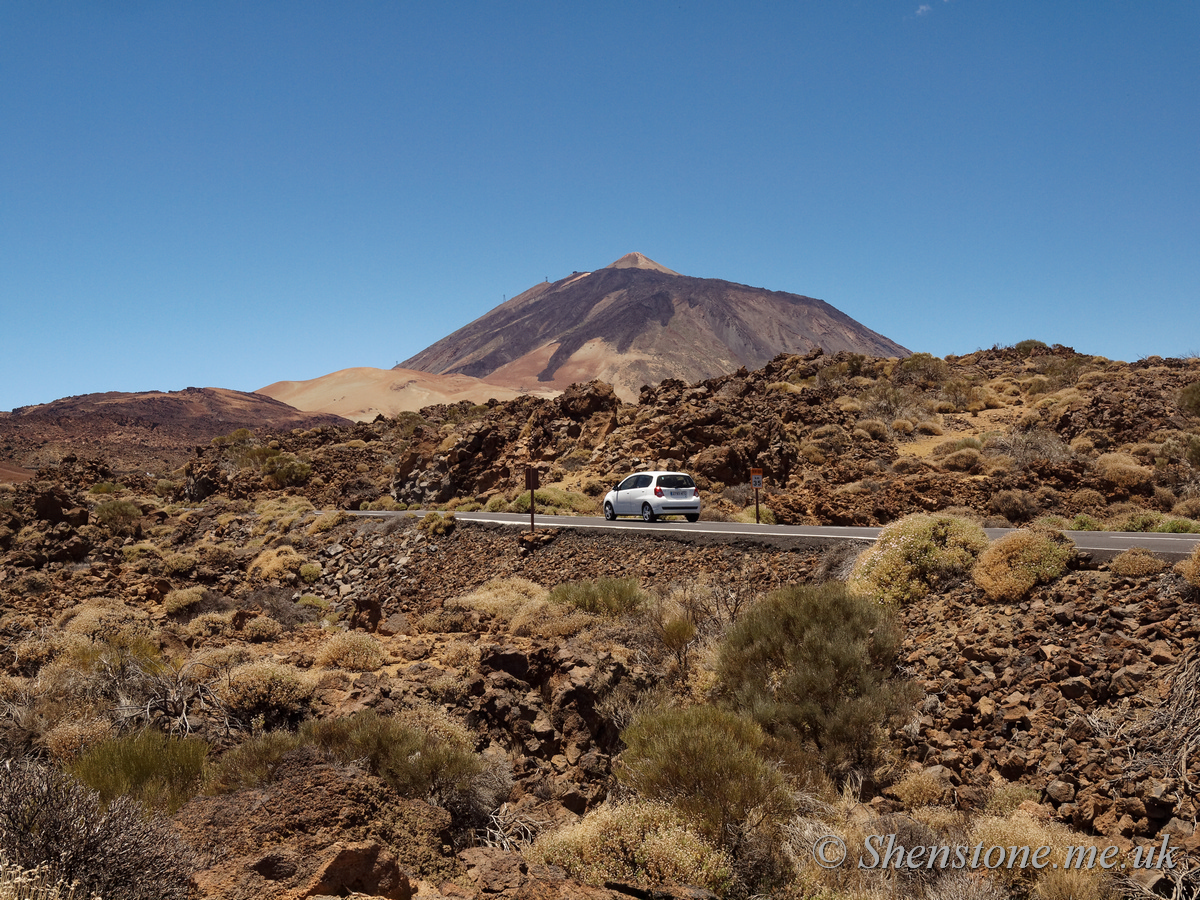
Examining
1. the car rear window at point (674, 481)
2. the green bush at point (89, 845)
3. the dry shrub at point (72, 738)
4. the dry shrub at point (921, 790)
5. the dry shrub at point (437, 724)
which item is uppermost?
the car rear window at point (674, 481)

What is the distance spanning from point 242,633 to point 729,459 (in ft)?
62.2

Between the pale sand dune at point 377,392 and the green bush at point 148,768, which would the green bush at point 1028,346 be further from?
the pale sand dune at point 377,392

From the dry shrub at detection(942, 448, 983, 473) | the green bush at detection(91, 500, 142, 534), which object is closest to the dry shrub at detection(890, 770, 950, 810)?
the dry shrub at detection(942, 448, 983, 473)

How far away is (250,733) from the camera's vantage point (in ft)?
26.0

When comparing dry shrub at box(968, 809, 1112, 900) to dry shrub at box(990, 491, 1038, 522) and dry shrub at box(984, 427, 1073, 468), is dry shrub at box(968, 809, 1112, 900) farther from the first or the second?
dry shrub at box(984, 427, 1073, 468)

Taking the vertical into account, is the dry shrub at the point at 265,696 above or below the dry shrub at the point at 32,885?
below

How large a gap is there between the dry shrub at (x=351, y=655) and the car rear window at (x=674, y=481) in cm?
1270

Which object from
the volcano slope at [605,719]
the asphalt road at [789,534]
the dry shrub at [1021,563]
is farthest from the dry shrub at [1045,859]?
the asphalt road at [789,534]

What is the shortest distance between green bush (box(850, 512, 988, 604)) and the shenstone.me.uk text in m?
5.56

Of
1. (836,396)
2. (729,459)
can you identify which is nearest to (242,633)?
(729,459)

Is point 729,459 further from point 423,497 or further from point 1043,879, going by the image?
point 1043,879

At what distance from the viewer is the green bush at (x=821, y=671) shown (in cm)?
845

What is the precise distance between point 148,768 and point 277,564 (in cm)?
1867

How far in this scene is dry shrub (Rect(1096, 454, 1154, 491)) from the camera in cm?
2097
